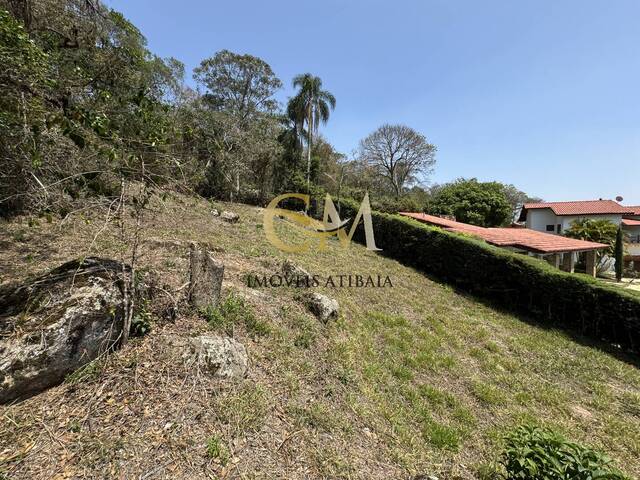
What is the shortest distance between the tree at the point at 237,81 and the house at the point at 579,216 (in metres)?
24.6

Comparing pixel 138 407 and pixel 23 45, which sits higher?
pixel 23 45

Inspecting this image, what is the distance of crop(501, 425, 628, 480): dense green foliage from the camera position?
1.76 metres

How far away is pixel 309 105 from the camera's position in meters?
20.2

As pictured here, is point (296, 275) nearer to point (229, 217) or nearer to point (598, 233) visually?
point (229, 217)

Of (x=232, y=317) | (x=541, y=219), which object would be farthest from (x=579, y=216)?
(x=232, y=317)

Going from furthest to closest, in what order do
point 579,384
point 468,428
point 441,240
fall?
point 441,240 < point 579,384 < point 468,428

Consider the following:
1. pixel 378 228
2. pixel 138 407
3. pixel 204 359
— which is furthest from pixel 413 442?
pixel 378 228

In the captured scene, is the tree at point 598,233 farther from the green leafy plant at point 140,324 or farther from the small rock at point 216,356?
the green leafy plant at point 140,324

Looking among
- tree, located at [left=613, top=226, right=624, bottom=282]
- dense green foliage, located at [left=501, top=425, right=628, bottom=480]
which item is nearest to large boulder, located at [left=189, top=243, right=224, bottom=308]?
dense green foliage, located at [left=501, top=425, right=628, bottom=480]

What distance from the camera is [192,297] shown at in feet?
11.4

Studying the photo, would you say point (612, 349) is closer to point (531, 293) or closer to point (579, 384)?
point (531, 293)

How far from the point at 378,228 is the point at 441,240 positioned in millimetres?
3417

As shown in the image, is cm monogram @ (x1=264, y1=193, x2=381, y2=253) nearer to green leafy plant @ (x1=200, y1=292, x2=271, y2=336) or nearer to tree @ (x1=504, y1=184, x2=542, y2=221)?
green leafy plant @ (x1=200, y1=292, x2=271, y2=336)

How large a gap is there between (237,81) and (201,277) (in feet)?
74.3
